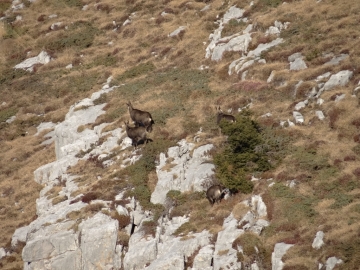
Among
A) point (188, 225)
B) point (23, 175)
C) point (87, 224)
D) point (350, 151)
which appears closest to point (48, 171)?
point (23, 175)

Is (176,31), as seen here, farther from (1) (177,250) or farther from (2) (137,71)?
(1) (177,250)

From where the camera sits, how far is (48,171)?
154ft

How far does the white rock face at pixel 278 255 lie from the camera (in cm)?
2749

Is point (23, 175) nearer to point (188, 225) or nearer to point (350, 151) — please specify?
Result: point (188, 225)

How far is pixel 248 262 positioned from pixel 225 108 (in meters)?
18.9

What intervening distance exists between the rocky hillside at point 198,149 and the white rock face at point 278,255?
0.19 feet

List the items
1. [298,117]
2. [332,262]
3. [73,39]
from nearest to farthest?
1. [332,262]
2. [298,117]
3. [73,39]

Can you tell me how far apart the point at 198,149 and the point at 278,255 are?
493 inches

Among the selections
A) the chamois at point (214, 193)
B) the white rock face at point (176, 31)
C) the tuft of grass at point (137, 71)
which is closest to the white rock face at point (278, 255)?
the chamois at point (214, 193)

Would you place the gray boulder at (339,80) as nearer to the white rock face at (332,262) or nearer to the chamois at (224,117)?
the chamois at (224,117)

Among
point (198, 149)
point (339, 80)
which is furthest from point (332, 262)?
point (339, 80)

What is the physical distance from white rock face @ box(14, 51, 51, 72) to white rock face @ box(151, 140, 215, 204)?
38.4 m

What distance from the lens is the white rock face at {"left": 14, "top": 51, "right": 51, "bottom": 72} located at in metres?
74.9

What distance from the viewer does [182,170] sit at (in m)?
38.0
